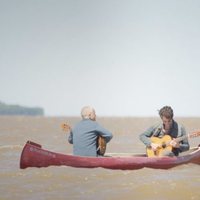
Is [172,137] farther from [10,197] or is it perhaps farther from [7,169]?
[10,197]

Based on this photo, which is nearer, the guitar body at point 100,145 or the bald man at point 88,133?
the bald man at point 88,133

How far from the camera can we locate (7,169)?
34.3ft

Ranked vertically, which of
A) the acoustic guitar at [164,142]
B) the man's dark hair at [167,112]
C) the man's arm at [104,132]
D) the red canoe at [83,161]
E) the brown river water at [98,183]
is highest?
the man's dark hair at [167,112]

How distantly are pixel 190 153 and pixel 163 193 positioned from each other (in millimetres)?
3350

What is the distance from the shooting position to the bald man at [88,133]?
9828 mm

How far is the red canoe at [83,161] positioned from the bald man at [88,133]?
1.41 ft

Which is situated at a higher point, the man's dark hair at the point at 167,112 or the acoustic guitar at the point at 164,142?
the man's dark hair at the point at 167,112

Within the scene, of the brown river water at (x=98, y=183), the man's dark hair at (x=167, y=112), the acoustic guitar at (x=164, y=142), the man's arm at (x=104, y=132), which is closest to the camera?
the brown river water at (x=98, y=183)

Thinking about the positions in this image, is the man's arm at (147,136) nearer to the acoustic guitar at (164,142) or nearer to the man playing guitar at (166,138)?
the man playing guitar at (166,138)

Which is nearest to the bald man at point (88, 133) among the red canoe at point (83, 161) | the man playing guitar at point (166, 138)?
the red canoe at point (83, 161)

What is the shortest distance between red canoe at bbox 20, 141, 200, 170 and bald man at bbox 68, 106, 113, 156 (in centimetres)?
43

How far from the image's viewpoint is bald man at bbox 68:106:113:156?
9828 mm

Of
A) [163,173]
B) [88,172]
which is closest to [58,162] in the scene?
[88,172]

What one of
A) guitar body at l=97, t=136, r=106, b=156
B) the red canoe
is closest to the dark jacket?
the red canoe
